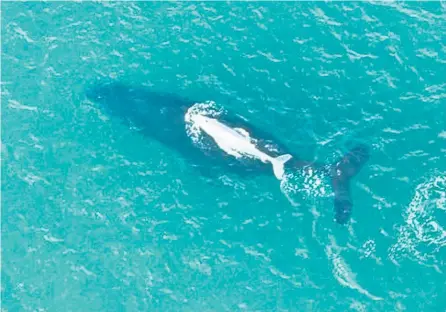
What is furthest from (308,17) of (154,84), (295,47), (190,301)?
(190,301)

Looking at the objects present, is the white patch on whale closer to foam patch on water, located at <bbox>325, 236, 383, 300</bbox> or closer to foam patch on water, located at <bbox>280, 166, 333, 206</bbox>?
foam patch on water, located at <bbox>280, 166, 333, 206</bbox>

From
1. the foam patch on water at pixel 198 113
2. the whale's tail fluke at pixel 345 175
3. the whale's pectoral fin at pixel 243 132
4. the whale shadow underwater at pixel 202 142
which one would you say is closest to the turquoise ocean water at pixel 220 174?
the whale's tail fluke at pixel 345 175

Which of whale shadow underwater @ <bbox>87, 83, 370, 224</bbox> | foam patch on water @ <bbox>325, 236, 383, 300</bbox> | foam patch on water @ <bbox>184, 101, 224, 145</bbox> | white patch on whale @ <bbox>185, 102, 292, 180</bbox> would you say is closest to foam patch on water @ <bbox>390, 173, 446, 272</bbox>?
foam patch on water @ <bbox>325, 236, 383, 300</bbox>

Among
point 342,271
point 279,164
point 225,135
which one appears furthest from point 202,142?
point 342,271

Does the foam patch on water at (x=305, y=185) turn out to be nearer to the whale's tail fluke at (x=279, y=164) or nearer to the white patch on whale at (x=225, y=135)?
the whale's tail fluke at (x=279, y=164)

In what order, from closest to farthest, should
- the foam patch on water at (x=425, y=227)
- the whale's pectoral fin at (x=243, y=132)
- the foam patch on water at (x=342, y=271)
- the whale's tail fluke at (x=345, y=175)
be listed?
the foam patch on water at (x=342, y=271) < the foam patch on water at (x=425, y=227) < the whale's tail fluke at (x=345, y=175) < the whale's pectoral fin at (x=243, y=132)

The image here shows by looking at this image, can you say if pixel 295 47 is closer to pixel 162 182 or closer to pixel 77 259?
pixel 162 182
